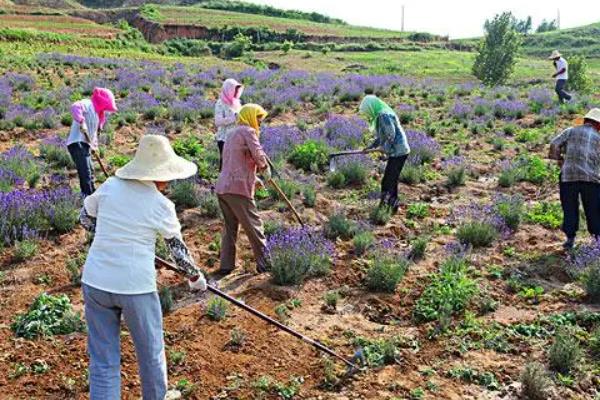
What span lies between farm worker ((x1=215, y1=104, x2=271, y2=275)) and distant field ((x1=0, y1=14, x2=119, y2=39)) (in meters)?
51.5

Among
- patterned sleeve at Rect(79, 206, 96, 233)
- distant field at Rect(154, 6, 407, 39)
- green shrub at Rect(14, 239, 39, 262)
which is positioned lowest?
green shrub at Rect(14, 239, 39, 262)

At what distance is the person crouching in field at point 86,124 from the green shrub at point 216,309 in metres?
3.33

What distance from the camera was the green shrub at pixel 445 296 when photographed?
6.21 metres

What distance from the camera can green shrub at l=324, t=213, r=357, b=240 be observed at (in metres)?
8.45

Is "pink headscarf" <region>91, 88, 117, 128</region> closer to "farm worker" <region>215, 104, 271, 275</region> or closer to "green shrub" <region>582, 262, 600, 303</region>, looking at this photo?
"farm worker" <region>215, 104, 271, 275</region>

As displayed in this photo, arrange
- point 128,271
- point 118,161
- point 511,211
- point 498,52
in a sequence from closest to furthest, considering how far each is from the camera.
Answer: point 128,271 < point 511,211 < point 118,161 < point 498,52

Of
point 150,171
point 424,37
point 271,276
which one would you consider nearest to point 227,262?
point 271,276

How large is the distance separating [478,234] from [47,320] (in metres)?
5.43

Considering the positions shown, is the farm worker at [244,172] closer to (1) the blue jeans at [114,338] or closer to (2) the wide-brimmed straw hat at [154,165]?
(2) the wide-brimmed straw hat at [154,165]

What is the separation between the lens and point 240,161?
6.96 meters

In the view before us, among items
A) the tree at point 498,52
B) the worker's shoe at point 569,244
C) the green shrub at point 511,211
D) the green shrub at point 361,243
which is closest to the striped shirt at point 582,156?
the worker's shoe at point 569,244

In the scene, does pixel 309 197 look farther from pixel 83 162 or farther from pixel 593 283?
pixel 593 283

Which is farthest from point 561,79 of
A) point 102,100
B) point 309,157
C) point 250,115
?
point 102,100

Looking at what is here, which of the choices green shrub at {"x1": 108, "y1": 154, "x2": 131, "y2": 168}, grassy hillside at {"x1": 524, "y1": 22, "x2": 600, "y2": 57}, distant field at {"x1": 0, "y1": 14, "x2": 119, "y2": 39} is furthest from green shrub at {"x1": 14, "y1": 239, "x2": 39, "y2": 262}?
grassy hillside at {"x1": 524, "y1": 22, "x2": 600, "y2": 57}
